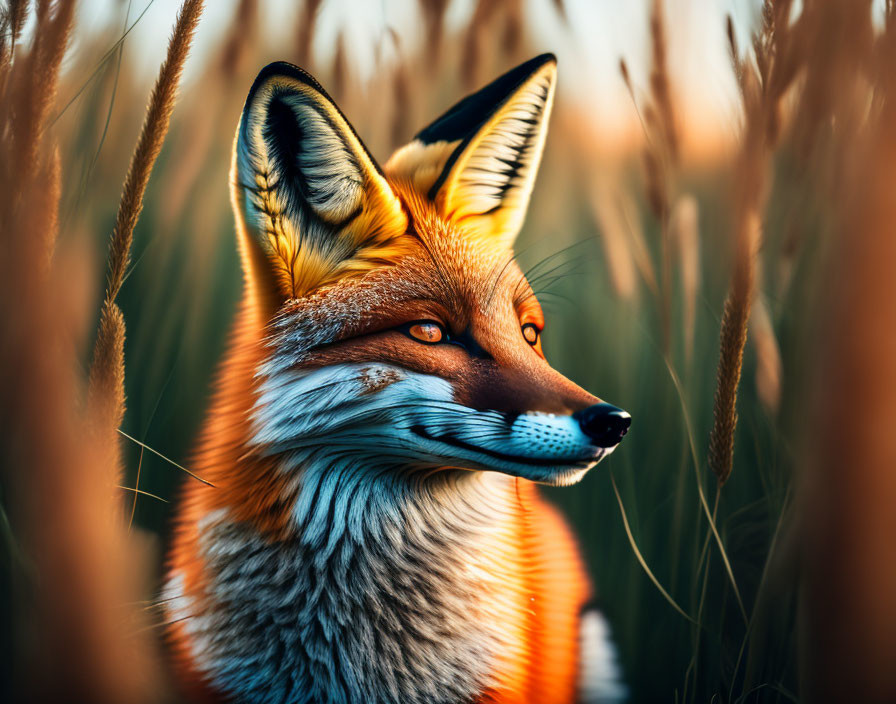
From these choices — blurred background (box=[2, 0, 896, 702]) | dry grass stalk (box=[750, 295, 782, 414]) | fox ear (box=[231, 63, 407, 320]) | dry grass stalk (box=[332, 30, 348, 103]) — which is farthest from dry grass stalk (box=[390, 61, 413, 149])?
dry grass stalk (box=[750, 295, 782, 414])

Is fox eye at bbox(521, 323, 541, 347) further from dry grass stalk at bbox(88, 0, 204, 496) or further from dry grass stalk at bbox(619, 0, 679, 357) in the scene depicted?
dry grass stalk at bbox(88, 0, 204, 496)

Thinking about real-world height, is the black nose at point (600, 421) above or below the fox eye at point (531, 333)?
below

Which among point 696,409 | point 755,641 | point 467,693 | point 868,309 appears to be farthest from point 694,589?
point 868,309

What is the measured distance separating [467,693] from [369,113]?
1.34m

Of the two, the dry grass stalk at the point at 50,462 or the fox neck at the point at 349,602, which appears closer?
the dry grass stalk at the point at 50,462

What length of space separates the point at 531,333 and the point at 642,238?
16.9 inches

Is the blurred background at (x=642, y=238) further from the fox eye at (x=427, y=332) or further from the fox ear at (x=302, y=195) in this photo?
the fox eye at (x=427, y=332)

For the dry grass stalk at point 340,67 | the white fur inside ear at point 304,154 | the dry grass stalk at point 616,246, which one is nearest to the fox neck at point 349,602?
the white fur inside ear at point 304,154

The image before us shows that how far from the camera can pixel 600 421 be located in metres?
1.24

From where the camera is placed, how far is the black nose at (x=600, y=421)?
124 cm

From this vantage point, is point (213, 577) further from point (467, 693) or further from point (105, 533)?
point (467, 693)

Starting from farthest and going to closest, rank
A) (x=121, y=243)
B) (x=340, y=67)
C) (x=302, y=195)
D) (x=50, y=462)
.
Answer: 1. (x=340, y=67)
2. (x=302, y=195)
3. (x=121, y=243)
4. (x=50, y=462)

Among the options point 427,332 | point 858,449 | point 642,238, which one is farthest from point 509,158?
point 858,449

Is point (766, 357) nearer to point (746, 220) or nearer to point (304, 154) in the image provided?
point (746, 220)
